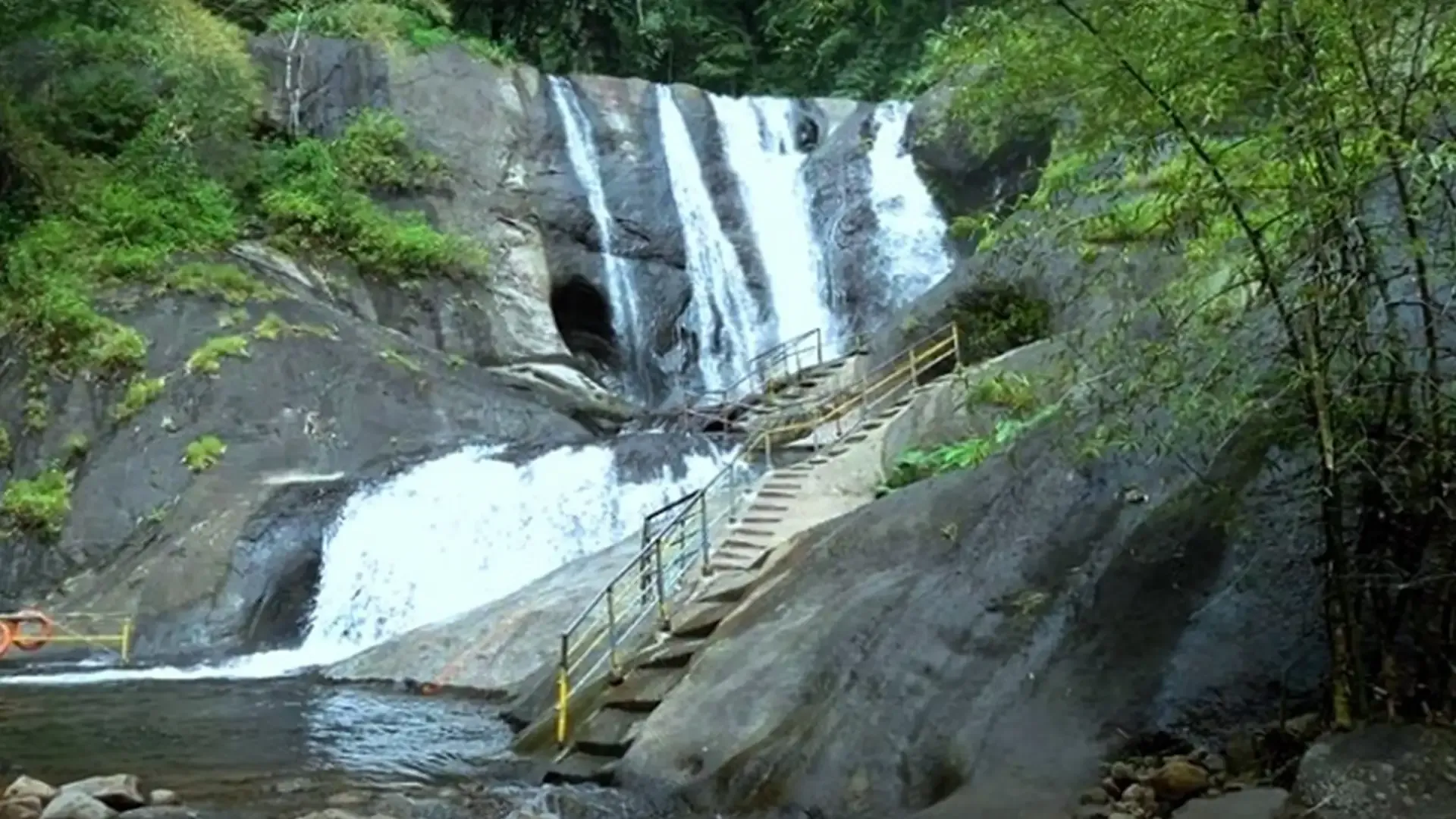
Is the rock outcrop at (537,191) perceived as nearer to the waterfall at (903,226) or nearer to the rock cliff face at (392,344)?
the rock cliff face at (392,344)

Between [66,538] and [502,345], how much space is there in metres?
7.66

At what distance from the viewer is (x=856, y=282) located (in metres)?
23.8

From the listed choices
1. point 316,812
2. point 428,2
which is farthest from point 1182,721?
point 428,2

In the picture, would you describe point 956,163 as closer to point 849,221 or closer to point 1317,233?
point 849,221

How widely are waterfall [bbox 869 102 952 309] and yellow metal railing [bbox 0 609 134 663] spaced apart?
43.1 ft

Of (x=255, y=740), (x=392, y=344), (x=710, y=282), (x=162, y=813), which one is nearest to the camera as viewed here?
(x=162, y=813)

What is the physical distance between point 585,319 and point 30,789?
17.4 metres

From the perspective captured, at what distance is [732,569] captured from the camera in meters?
11.9

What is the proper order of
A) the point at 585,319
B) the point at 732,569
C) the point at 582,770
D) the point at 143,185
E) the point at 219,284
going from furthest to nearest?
the point at 585,319 < the point at 143,185 < the point at 219,284 < the point at 732,569 < the point at 582,770

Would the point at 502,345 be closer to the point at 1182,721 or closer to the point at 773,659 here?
the point at 773,659

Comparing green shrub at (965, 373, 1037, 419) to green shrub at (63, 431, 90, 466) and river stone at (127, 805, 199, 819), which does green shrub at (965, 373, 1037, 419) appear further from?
green shrub at (63, 431, 90, 466)

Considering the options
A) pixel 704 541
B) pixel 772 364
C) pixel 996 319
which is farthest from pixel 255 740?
pixel 772 364

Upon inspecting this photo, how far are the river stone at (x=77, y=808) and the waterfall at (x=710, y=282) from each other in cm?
1608

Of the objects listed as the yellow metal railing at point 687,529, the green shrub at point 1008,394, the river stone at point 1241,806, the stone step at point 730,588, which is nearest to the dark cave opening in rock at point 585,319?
the yellow metal railing at point 687,529
